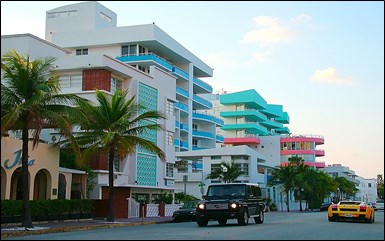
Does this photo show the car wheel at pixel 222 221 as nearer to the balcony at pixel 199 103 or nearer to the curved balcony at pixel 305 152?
the balcony at pixel 199 103

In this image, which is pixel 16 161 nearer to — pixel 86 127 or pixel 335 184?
pixel 86 127

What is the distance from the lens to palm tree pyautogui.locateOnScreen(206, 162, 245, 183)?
60250mm

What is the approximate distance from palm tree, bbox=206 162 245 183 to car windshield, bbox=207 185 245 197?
33.6 m

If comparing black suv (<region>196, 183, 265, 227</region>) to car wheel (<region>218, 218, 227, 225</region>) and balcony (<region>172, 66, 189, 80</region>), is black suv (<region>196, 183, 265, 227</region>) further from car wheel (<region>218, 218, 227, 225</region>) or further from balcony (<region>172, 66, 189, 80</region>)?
balcony (<region>172, 66, 189, 80</region>)

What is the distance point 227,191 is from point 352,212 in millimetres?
7441

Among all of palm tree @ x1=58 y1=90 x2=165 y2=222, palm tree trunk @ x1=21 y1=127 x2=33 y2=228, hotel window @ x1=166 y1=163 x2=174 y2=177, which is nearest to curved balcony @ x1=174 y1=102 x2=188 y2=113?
hotel window @ x1=166 y1=163 x2=174 y2=177

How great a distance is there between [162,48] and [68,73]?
2834 cm

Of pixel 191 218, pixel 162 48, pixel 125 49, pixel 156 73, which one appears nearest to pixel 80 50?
pixel 125 49

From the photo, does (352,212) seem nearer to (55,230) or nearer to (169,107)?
(55,230)

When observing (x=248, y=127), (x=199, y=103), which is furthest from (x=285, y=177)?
(x=248, y=127)

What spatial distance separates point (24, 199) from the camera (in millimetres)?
23641

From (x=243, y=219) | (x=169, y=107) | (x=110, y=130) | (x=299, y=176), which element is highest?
(x=169, y=107)

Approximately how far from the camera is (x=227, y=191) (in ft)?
84.3

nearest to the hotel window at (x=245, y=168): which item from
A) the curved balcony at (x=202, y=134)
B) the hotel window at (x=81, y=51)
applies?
the curved balcony at (x=202, y=134)
